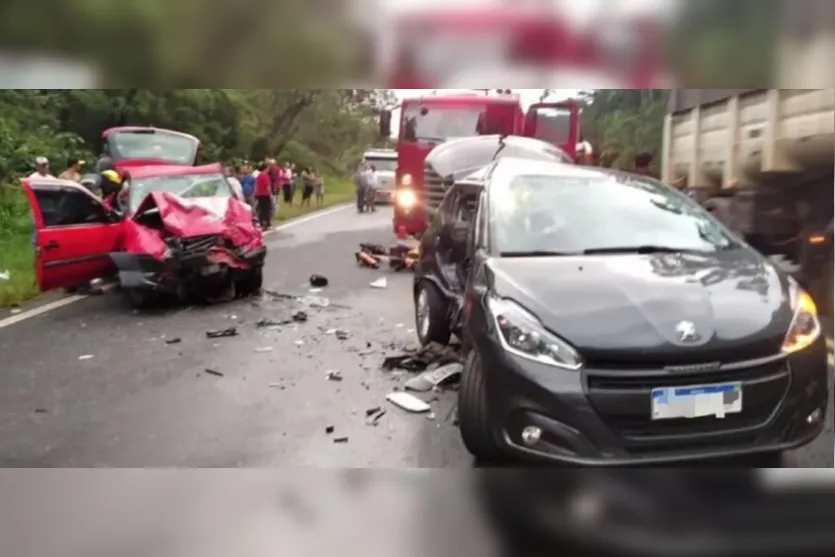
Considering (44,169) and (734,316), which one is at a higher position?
(44,169)

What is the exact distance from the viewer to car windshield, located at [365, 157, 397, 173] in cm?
313

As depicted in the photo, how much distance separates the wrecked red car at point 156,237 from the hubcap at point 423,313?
60cm

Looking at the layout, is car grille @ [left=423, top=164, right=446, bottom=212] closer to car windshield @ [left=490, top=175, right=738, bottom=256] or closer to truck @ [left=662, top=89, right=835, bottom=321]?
car windshield @ [left=490, top=175, right=738, bottom=256]

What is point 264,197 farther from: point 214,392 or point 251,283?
point 214,392

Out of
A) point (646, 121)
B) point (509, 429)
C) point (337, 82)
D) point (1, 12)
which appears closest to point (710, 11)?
point (646, 121)

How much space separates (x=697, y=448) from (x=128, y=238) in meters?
2.12

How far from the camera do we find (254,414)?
117 inches

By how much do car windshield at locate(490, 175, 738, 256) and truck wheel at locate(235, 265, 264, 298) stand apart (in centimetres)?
88

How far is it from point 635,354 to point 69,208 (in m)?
2.08

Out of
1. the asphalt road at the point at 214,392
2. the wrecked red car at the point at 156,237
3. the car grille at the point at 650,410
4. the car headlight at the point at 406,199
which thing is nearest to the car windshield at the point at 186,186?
the wrecked red car at the point at 156,237

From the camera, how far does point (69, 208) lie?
3.21 m

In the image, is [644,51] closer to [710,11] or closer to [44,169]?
[710,11]

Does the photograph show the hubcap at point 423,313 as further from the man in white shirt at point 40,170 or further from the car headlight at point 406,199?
the man in white shirt at point 40,170

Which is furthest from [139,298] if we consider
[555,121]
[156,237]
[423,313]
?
[555,121]
